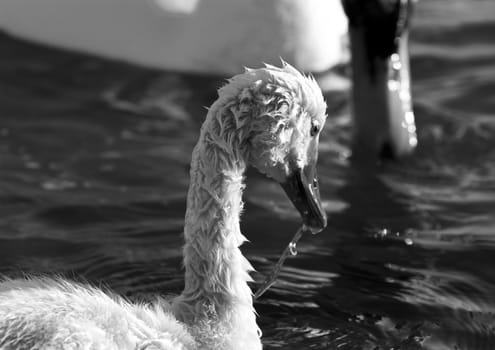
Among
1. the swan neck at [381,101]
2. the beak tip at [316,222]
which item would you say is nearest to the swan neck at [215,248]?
the beak tip at [316,222]

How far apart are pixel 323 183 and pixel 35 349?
3.82 meters

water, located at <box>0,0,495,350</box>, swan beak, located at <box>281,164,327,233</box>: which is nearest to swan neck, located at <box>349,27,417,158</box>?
water, located at <box>0,0,495,350</box>

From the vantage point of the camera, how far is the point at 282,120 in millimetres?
5328

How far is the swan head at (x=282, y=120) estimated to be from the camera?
5.29m

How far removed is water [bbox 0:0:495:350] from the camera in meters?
6.52

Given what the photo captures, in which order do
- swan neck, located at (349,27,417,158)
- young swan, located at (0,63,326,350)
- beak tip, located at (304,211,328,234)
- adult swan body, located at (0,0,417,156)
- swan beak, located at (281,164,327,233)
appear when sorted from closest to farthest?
1. young swan, located at (0,63,326,350)
2. swan beak, located at (281,164,327,233)
3. beak tip, located at (304,211,328,234)
4. swan neck, located at (349,27,417,158)
5. adult swan body, located at (0,0,417,156)

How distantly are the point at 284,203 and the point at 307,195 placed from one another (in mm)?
2404

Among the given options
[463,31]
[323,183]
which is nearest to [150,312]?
[323,183]

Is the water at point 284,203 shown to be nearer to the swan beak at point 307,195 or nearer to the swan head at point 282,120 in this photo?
the swan beak at point 307,195

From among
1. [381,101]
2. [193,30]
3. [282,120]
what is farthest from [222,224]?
[193,30]

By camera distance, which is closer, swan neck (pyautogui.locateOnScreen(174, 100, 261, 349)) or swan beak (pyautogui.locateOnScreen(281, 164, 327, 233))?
swan neck (pyautogui.locateOnScreen(174, 100, 261, 349))

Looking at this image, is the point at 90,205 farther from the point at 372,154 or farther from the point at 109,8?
the point at 109,8

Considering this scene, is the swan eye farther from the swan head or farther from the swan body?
the swan body

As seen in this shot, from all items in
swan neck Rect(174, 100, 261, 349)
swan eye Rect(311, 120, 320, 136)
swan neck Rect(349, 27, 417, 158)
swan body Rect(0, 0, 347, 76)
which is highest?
swan body Rect(0, 0, 347, 76)
